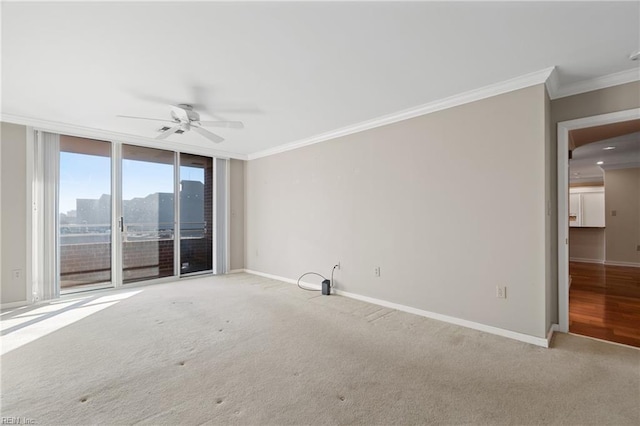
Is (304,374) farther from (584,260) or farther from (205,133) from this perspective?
(584,260)

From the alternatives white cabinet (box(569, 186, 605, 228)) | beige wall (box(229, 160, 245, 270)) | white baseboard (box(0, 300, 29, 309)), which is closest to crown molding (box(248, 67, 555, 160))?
beige wall (box(229, 160, 245, 270))

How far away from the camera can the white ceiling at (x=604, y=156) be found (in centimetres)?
507

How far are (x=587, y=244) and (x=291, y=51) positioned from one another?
9.15m

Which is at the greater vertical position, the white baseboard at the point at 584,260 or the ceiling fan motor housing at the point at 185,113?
the ceiling fan motor housing at the point at 185,113

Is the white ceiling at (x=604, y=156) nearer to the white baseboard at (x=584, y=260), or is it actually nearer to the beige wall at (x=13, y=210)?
the white baseboard at (x=584, y=260)

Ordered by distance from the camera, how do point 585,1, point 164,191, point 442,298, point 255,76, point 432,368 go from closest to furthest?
1. point 585,1
2. point 432,368
3. point 255,76
4. point 442,298
5. point 164,191

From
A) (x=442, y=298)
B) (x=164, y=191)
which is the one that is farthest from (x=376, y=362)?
(x=164, y=191)

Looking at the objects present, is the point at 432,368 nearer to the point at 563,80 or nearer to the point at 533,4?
the point at 533,4

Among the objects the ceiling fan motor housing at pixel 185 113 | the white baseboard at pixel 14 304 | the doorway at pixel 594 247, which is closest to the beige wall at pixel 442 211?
the doorway at pixel 594 247

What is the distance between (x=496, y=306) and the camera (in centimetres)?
290

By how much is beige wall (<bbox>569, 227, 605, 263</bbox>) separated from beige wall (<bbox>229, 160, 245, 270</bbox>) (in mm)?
8575

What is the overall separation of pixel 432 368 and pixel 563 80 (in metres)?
2.92

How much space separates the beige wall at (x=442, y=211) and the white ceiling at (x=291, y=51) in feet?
1.47

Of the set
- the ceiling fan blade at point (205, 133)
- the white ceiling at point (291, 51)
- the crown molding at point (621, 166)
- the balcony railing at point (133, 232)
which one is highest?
the white ceiling at point (291, 51)
